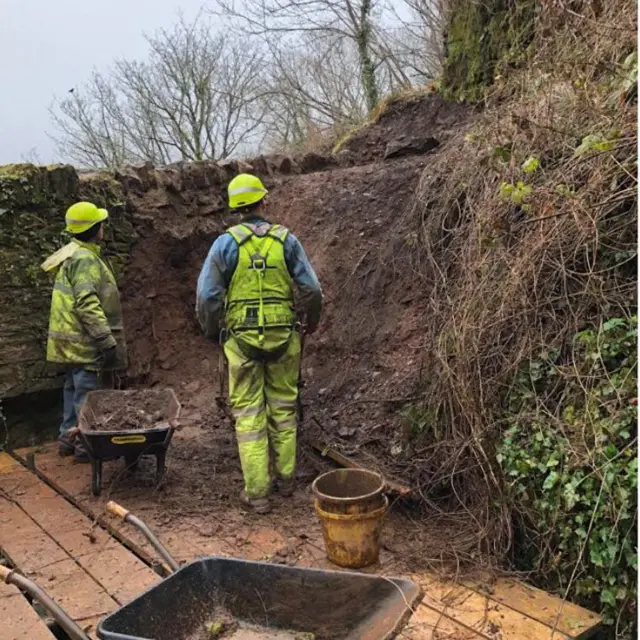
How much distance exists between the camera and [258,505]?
4.41m

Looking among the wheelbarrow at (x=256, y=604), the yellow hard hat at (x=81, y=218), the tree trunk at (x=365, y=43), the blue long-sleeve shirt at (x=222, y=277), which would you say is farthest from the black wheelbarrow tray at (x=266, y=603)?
the tree trunk at (x=365, y=43)

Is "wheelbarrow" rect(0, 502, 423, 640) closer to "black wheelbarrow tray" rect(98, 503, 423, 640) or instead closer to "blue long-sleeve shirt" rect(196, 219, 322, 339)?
"black wheelbarrow tray" rect(98, 503, 423, 640)

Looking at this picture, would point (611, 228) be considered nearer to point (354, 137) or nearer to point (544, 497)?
point (544, 497)

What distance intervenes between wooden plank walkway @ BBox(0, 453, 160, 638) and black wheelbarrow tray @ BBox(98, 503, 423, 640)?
0.74 meters

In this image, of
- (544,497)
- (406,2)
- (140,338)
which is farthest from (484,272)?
(406,2)

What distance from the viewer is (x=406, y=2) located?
1858cm

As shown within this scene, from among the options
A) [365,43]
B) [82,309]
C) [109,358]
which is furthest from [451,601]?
[365,43]

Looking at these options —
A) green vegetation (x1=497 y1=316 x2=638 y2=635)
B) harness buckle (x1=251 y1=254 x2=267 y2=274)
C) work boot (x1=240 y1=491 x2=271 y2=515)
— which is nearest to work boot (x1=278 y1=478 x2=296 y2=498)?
work boot (x1=240 y1=491 x2=271 y2=515)

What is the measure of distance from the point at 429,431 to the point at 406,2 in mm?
17111

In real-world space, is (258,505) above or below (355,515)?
below

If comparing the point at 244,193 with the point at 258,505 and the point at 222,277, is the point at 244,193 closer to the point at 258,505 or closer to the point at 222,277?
the point at 222,277

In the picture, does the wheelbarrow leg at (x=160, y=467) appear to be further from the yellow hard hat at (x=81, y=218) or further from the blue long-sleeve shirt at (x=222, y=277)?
the yellow hard hat at (x=81, y=218)

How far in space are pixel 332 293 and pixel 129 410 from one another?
7.70 feet

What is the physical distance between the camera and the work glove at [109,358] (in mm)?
5246
